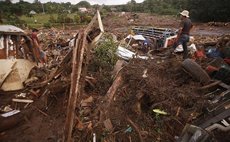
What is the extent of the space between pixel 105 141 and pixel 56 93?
90.9 inches

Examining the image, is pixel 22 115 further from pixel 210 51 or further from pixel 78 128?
pixel 210 51

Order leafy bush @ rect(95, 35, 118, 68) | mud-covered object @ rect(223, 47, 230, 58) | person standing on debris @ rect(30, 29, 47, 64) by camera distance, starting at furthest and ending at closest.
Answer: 1. person standing on debris @ rect(30, 29, 47, 64)
2. mud-covered object @ rect(223, 47, 230, 58)
3. leafy bush @ rect(95, 35, 118, 68)

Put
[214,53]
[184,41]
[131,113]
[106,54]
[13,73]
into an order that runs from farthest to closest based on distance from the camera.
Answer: [184,41], [214,53], [106,54], [13,73], [131,113]

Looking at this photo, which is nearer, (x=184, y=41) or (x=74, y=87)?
(x=74, y=87)

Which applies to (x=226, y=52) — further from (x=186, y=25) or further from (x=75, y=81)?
(x=75, y=81)

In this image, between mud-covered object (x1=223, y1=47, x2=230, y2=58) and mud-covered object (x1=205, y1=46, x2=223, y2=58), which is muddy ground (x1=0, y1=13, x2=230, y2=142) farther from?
mud-covered object (x1=205, y1=46, x2=223, y2=58)

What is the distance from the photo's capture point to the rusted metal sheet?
6707mm

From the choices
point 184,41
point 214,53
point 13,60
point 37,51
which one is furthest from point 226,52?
point 13,60

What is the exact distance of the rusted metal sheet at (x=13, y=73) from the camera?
671 cm

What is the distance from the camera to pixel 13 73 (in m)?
6.91

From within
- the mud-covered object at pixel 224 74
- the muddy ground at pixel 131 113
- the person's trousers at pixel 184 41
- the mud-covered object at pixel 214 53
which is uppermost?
the person's trousers at pixel 184 41

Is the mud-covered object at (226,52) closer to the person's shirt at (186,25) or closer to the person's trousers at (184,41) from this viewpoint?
the person's trousers at (184,41)

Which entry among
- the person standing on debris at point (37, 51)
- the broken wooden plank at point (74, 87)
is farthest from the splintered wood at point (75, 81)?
the person standing on debris at point (37, 51)

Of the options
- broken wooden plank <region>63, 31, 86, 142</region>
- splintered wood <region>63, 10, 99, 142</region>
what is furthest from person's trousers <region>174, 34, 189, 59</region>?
broken wooden plank <region>63, 31, 86, 142</region>
